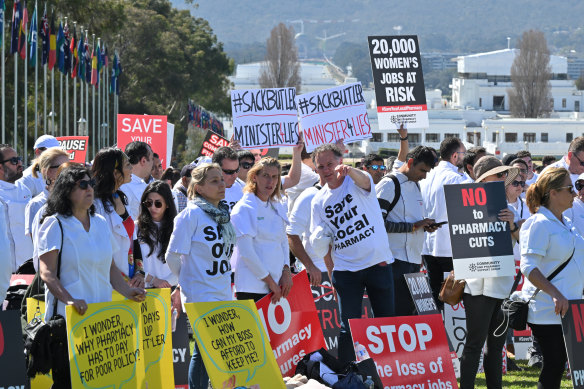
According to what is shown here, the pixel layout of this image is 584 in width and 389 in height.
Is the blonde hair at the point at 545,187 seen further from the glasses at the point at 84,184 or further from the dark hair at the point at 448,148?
the glasses at the point at 84,184

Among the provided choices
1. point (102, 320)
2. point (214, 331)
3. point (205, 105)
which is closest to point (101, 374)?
point (102, 320)

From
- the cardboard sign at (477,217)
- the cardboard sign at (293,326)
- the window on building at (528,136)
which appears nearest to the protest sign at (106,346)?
the cardboard sign at (293,326)

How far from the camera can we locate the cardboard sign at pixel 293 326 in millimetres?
8141

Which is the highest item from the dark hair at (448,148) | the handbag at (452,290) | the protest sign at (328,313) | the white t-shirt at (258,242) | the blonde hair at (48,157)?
the blonde hair at (48,157)

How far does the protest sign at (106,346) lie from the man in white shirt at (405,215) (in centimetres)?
286

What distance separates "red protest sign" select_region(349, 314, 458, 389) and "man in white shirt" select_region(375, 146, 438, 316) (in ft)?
3.74

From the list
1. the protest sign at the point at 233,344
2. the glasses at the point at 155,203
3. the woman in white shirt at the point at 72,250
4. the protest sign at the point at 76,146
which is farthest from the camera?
the protest sign at the point at 76,146

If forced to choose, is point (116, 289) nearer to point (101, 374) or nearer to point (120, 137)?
point (101, 374)

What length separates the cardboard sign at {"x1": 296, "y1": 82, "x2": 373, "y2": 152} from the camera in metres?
11.2

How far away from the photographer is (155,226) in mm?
7781

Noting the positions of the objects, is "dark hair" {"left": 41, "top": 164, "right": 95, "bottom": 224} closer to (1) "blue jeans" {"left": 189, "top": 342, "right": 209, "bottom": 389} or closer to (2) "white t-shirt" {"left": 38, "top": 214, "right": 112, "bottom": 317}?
(2) "white t-shirt" {"left": 38, "top": 214, "right": 112, "bottom": 317}

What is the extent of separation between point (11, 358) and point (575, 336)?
3.65 meters

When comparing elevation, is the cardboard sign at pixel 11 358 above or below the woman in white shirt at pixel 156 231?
below

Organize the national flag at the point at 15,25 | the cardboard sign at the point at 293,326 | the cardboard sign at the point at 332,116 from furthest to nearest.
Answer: the national flag at the point at 15,25 → the cardboard sign at the point at 332,116 → the cardboard sign at the point at 293,326
